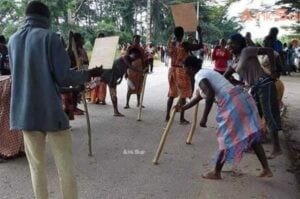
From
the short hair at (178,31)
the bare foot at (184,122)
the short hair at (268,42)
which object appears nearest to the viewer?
the short hair at (268,42)

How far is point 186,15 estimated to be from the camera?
8.82 metres

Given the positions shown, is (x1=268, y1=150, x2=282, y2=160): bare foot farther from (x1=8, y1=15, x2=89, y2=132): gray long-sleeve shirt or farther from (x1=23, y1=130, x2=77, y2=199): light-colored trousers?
(x1=8, y1=15, x2=89, y2=132): gray long-sleeve shirt

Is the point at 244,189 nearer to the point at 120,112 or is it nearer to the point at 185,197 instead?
the point at 185,197

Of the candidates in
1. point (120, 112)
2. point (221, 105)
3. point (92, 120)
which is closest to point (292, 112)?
point (120, 112)

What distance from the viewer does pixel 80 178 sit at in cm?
604

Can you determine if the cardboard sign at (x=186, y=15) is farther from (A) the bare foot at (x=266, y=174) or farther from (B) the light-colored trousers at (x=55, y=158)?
(B) the light-colored trousers at (x=55, y=158)

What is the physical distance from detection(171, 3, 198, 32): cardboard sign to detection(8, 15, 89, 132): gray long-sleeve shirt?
488 cm

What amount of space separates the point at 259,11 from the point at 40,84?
17835mm

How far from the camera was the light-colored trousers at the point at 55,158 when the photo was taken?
4.21 metres

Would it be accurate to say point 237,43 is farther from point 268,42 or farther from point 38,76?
point 38,76

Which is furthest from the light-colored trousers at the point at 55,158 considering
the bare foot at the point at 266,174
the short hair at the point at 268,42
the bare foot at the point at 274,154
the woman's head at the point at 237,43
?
the short hair at the point at 268,42

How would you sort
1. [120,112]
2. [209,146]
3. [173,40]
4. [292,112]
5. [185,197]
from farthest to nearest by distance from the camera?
[292,112] → [120,112] → [173,40] → [209,146] → [185,197]

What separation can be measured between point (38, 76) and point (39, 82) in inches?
1.8

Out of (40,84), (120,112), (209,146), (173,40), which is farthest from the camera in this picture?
(120,112)
